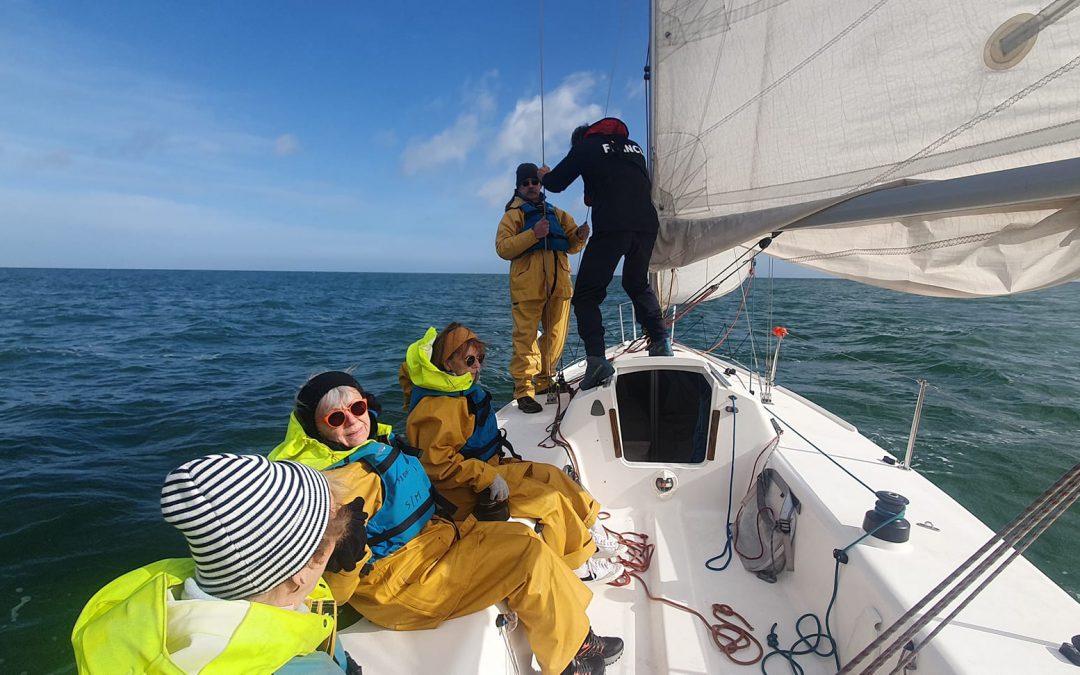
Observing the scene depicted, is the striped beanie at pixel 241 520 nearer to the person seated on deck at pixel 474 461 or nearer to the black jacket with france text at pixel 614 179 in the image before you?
the person seated on deck at pixel 474 461

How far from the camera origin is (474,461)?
1.87 metres

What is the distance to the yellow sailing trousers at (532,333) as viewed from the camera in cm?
356

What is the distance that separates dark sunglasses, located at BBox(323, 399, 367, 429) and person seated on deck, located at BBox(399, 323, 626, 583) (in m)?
0.36

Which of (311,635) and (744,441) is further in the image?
(744,441)

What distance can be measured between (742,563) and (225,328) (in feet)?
50.5

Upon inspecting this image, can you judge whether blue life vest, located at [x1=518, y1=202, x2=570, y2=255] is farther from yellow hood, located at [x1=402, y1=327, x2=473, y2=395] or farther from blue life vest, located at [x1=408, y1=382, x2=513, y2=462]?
yellow hood, located at [x1=402, y1=327, x2=473, y2=395]

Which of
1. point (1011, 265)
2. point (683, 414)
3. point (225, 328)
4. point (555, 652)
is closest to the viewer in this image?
point (555, 652)

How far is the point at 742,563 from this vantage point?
2229 mm

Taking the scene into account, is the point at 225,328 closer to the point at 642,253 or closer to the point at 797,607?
the point at 642,253

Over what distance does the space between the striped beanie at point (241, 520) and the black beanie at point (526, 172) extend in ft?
9.67

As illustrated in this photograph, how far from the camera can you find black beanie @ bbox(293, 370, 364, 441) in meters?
1.47

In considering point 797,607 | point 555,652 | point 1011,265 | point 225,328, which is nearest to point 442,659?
point 555,652

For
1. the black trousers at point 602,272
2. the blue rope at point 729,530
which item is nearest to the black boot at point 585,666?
the blue rope at point 729,530

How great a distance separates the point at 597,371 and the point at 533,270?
995 mm
